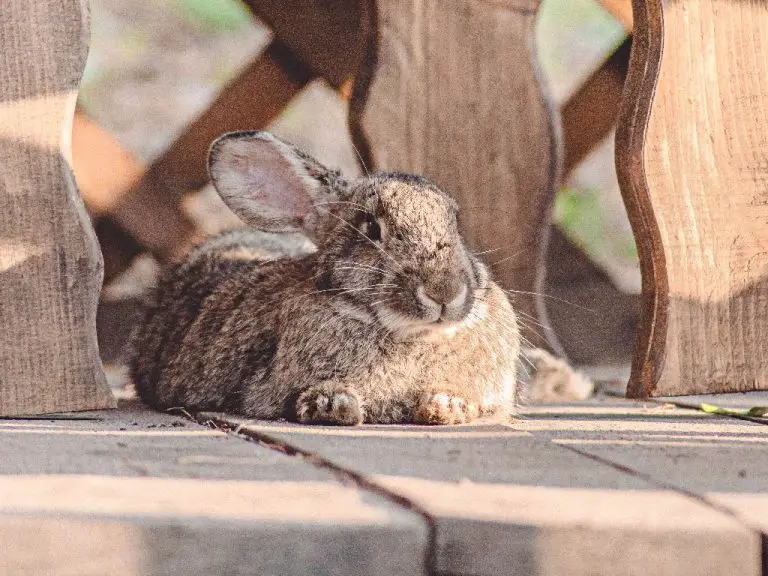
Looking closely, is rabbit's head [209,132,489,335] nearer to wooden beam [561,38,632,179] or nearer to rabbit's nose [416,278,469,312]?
rabbit's nose [416,278,469,312]

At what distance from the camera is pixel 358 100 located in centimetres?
334

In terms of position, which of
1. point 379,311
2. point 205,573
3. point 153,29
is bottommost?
point 205,573

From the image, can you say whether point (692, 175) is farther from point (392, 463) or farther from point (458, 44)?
point (392, 463)

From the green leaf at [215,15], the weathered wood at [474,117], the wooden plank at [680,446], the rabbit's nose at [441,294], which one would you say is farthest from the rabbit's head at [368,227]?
the green leaf at [215,15]

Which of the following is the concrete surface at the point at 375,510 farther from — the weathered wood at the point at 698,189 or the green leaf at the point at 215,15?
the green leaf at the point at 215,15

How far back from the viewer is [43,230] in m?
2.59

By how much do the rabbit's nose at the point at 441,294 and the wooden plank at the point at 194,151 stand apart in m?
1.53

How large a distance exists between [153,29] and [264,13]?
381 centimetres

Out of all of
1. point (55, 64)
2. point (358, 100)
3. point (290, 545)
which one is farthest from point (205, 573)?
point (358, 100)

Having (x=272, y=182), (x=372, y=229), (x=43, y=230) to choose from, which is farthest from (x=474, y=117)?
(x=43, y=230)

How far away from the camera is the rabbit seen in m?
2.44

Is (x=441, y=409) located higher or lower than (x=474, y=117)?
lower

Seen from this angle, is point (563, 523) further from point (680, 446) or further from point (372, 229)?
point (372, 229)

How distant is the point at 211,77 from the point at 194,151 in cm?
337
